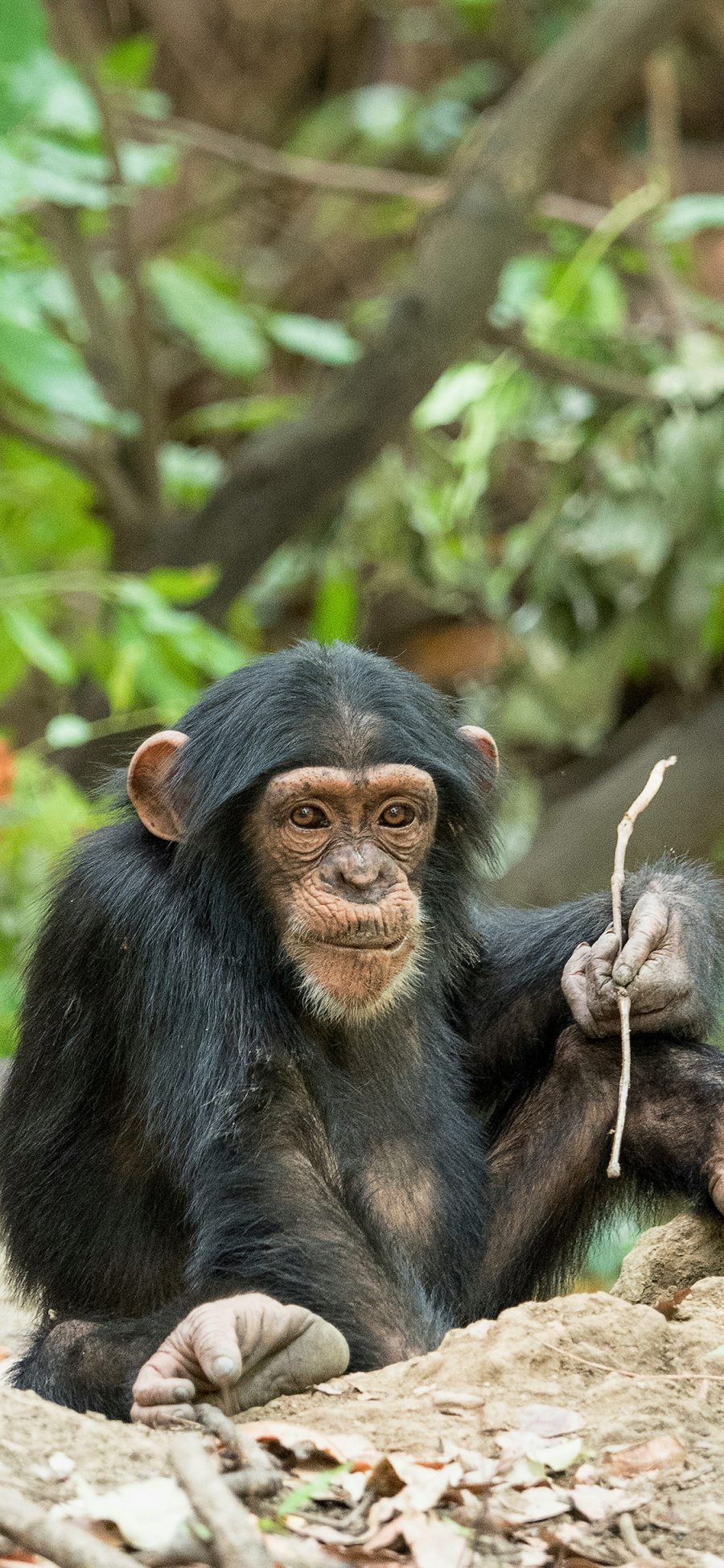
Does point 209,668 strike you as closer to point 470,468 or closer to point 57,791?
point 57,791

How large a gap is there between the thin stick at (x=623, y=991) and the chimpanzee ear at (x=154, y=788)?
1050 millimetres

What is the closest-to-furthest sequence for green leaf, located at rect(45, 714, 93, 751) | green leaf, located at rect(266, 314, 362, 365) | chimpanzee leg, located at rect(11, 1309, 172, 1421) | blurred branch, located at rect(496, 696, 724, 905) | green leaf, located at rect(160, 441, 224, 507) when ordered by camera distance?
chimpanzee leg, located at rect(11, 1309, 172, 1421) → green leaf, located at rect(45, 714, 93, 751) → blurred branch, located at rect(496, 696, 724, 905) → green leaf, located at rect(266, 314, 362, 365) → green leaf, located at rect(160, 441, 224, 507)

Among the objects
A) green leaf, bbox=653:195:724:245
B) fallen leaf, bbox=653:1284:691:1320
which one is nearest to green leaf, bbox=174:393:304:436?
green leaf, bbox=653:195:724:245

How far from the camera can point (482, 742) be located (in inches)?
187

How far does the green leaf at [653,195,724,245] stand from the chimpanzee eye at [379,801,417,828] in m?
5.73

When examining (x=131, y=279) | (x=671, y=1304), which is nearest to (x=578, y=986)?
(x=671, y=1304)

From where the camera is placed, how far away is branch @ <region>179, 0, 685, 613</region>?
8516 mm

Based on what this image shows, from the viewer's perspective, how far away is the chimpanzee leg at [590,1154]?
452cm

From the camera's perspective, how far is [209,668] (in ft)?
22.8

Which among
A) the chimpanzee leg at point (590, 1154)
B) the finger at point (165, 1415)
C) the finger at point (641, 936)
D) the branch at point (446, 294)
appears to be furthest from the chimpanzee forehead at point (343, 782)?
the branch at point (446, 294)

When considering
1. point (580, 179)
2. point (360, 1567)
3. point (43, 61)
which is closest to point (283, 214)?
point (580, 179)

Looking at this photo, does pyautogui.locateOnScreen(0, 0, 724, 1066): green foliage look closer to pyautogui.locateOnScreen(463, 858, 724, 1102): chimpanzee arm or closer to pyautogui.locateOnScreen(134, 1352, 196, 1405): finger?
pyautogui.locateOnScreen(463, 858, 724, 1102): chimpanzee arm

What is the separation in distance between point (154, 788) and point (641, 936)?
1.24 m

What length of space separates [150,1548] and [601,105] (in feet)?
25.2
